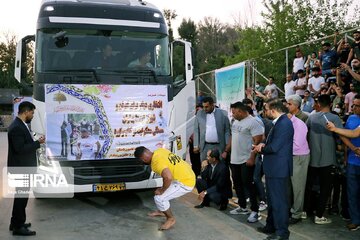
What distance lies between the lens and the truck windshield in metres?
6.10

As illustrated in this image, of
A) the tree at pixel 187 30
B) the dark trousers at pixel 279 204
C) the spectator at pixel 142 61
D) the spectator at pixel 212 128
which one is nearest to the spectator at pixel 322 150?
the dark trousers at pixel 279 204

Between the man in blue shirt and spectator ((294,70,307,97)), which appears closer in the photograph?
the man in blue shirt

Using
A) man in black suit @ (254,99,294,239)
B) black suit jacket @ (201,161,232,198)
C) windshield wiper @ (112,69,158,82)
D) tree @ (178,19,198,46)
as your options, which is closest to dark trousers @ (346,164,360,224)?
man in black suit @ (254,99,294,239)

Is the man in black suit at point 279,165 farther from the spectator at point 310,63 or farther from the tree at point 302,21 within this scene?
the tree at point 302,21

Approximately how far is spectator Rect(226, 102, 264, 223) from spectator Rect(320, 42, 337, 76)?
199 inches

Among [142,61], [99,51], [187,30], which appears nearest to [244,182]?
[142,61]

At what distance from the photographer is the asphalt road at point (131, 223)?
4.96m

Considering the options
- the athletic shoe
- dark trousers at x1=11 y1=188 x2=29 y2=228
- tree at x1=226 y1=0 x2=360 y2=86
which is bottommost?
the athletic shoe

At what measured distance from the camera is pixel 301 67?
1120cm

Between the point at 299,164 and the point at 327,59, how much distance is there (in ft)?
17.4

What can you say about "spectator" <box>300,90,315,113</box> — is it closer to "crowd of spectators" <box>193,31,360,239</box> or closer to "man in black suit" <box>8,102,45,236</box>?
"crowd of spectators" <box>193,31,360,239</box>

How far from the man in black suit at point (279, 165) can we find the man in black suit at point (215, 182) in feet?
4.98

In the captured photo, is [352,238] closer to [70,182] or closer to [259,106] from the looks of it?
[70,182]

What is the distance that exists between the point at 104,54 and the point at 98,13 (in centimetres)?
71
